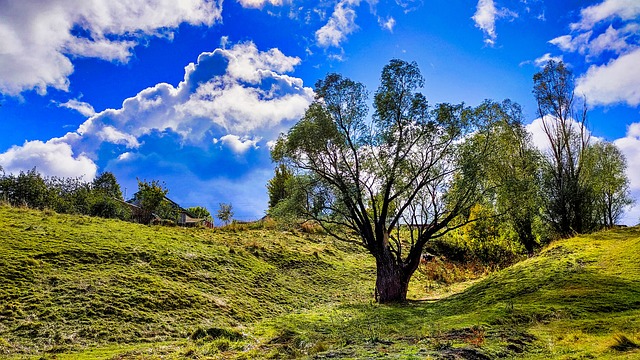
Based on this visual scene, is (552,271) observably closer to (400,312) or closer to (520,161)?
(400,312)

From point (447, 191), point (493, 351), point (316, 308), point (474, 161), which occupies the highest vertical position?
point (474, 161)

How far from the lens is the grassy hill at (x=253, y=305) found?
8533 mm

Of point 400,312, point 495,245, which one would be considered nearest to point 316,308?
point 400,312

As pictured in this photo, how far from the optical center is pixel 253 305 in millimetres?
16797

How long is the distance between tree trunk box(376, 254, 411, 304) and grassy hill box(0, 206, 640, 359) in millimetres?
940

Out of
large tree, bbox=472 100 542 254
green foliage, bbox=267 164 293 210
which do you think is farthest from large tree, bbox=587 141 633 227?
green foliage, bbox=267 164 293 210

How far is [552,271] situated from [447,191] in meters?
6.26

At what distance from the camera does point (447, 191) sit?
67.0 feet

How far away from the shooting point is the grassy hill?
853 centimetres

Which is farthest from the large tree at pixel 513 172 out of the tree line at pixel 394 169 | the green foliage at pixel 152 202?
the green foliage at pixel 152 202

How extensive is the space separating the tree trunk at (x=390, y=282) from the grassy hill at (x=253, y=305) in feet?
3.08

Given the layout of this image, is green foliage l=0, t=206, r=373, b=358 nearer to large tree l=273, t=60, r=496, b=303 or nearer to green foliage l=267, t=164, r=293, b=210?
large tree l=273, t=60, r=496, b=303

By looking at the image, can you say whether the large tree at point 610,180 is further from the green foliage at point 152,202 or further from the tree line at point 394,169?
the green foliage at point 152,202

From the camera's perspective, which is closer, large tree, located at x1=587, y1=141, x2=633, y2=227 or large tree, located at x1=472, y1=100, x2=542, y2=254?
large tree, located at x1=472, y1=100, x2=542, y2=254
